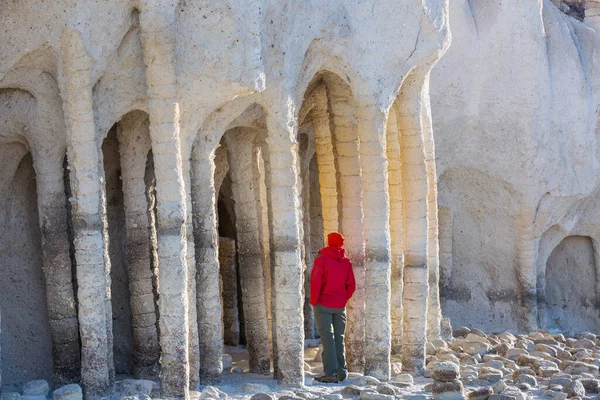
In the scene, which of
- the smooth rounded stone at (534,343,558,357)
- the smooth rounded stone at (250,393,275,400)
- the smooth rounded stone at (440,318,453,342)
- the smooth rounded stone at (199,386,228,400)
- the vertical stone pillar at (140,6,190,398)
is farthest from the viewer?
the smooth rounded stone at (440,318,453,342)

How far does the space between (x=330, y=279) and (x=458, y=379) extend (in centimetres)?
189

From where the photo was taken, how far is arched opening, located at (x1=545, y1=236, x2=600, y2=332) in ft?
77.7

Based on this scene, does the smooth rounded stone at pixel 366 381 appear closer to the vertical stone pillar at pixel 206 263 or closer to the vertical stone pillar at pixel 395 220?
the vertical stone pillar at pixel 206 263

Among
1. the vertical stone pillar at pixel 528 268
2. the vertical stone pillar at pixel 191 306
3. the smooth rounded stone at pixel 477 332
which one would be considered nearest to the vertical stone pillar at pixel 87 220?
the vertical stone pillar at pixel 191 306

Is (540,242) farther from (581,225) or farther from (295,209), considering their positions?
(295,209)

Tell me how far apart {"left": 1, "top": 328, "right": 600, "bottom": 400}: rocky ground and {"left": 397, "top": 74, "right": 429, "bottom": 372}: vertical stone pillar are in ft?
1.26

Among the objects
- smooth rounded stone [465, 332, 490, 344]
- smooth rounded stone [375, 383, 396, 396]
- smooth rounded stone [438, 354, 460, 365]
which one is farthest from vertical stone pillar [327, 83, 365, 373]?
smooth rounded stone [465, 332, 490, 344]

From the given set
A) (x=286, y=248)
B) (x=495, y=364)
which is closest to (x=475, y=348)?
(x=495, y=364)

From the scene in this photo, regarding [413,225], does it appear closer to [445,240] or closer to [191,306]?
[191,306]

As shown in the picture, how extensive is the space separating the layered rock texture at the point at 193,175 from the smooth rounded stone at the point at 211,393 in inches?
10.3

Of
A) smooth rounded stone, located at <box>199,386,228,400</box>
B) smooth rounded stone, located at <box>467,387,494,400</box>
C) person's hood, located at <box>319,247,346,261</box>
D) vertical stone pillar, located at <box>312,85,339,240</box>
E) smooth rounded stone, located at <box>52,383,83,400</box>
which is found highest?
vertical stone pillar, located at <box>312,85,339,240</box>

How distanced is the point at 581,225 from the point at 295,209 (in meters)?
9.81

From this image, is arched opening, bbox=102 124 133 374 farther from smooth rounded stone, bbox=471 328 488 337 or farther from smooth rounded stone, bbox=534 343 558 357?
smooth rounded stone, bbox=471 328 488 337

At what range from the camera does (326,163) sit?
17.3 metres
